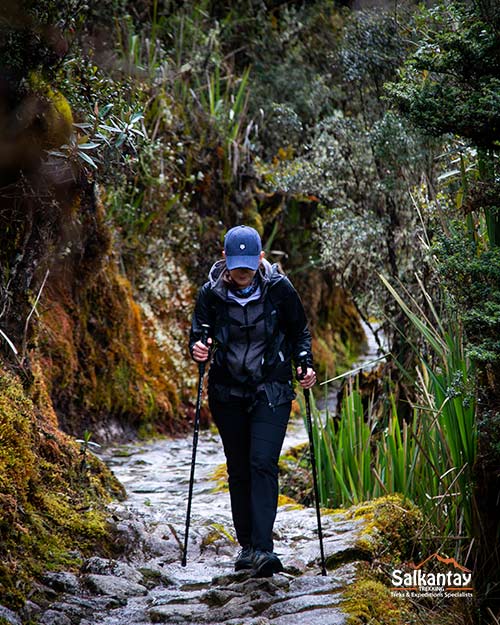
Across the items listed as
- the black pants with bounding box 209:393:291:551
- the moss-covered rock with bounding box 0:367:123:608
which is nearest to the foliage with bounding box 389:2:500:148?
the black pants with bounding box 209:393:291:551

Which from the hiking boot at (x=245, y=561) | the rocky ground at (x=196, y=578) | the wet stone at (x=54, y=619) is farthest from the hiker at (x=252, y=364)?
the wet stone at (x=54, y=619)

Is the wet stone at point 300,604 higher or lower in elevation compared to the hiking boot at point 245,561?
lower

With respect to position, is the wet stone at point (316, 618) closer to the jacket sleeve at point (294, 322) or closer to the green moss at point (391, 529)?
the green moss at point (391, 529)

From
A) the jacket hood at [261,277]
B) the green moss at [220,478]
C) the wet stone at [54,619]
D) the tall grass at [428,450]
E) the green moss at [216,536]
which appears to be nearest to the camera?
the wet stone at [54,619]

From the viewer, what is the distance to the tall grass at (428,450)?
4.39 meters

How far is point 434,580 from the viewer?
14.6ft

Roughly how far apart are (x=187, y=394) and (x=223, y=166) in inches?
145

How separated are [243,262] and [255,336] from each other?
16.6 inches

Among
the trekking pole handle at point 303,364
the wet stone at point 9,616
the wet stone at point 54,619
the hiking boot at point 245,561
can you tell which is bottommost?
the hiking boot at point 245,561

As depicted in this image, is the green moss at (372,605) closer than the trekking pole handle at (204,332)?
Yes

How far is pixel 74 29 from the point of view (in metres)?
5.64

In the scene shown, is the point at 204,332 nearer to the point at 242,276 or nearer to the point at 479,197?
the point at 242,276

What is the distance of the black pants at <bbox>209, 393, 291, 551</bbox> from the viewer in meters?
4.42

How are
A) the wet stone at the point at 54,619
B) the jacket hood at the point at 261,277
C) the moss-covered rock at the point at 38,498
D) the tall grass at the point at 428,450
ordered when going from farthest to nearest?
1. the jacket hood at the point at 261,277
2. the tall grass at the point at 428,450
3. the moss-covered rock at the point at 38,498
4. the wet stone at the point at 54,619
